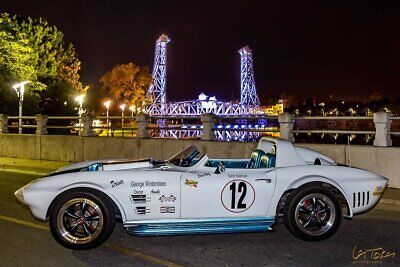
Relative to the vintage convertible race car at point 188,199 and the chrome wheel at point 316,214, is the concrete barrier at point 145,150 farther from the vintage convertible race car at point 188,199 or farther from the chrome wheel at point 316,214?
the chrome wheel at point 316,214

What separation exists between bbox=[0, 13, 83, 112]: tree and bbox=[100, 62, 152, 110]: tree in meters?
23.6

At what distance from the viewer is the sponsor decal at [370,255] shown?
206 inches

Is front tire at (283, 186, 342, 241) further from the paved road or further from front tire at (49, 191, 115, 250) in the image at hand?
front tire at (49, 191, 115, 250)

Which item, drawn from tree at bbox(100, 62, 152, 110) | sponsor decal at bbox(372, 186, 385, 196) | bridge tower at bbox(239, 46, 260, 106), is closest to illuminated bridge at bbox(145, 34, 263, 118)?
bridge tower at bbox(239, 46, 260, 106)

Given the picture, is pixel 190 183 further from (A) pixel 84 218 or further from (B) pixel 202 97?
(B) pixel 202 97

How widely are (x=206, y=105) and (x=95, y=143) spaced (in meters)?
129

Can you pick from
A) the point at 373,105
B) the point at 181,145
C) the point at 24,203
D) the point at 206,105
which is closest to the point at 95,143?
the point at 181,145

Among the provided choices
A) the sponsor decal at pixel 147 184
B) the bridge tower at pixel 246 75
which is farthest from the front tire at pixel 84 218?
the bridge tower at pixel 246 75

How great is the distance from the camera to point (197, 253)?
5.45 metres

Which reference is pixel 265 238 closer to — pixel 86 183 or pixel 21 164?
pixel 86 183

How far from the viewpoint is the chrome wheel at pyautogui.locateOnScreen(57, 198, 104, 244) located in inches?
218

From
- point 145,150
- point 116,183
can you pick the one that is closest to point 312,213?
point 116,183

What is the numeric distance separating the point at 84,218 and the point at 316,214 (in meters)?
2.86

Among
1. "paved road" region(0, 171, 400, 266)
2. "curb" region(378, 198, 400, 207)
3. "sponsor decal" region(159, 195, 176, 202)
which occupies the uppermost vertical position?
"sponsor decal" region(159, 195, 176, 202)
